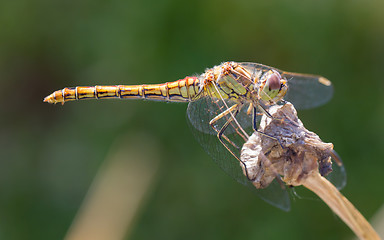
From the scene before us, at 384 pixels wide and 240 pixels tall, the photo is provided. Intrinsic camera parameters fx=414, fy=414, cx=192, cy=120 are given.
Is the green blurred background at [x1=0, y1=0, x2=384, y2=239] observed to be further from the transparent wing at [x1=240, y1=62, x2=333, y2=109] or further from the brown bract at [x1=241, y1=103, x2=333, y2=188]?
the brown bract at [x1=241, y1=103, x2=333, y2=188]

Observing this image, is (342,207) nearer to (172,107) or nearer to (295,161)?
(295,161)

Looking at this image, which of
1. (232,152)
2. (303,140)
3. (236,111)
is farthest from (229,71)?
(303,140)

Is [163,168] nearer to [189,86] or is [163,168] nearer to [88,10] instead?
[189,86]

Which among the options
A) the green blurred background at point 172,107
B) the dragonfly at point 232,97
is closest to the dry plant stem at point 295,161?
the dragonfly at point 232,97

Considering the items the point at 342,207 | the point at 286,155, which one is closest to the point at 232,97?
the point at 286,155

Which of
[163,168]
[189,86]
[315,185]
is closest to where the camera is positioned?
[315,185]

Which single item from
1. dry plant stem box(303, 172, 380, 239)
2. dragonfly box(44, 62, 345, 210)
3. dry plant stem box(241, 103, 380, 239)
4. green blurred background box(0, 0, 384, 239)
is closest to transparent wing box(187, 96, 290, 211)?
dragonfly box(44, 62, 345, 210)

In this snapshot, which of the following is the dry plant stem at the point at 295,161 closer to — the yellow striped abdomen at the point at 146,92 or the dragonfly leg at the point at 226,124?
the dragonfly leg at the point at 226,124
